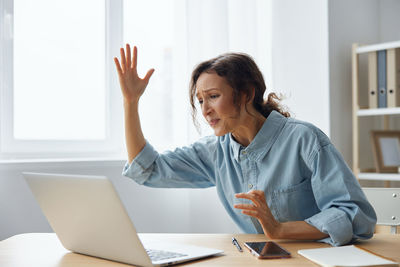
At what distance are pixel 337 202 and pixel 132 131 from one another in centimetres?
65

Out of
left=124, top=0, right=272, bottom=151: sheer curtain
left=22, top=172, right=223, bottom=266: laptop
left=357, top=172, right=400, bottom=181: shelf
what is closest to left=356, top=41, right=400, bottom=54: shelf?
left=124, top=0, right=272, bottom=151: sheer curtain

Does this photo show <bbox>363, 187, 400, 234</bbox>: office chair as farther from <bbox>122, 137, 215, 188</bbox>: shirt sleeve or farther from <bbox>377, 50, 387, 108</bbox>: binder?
<bbox>377, 50, 387, 108</bbox>: binder

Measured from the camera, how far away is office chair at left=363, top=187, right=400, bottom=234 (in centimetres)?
149

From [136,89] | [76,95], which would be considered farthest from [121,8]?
[136,89]

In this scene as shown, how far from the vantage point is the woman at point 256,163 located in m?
1.15

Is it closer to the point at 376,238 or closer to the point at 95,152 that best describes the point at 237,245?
the point at 376,238

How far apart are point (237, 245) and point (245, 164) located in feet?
1.03

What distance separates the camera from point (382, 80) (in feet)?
7.66

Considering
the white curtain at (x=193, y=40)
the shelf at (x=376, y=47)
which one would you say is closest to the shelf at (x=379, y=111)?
the shelf at (x=376, y=47)

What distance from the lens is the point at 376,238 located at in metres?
1.20

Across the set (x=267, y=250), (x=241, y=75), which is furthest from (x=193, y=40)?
(x=267, y=250)

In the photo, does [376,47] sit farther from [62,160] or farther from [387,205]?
[62,160]

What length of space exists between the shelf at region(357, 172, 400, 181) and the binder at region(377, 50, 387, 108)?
13.4 inches

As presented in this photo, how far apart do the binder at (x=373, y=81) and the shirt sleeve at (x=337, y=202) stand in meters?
1.24
